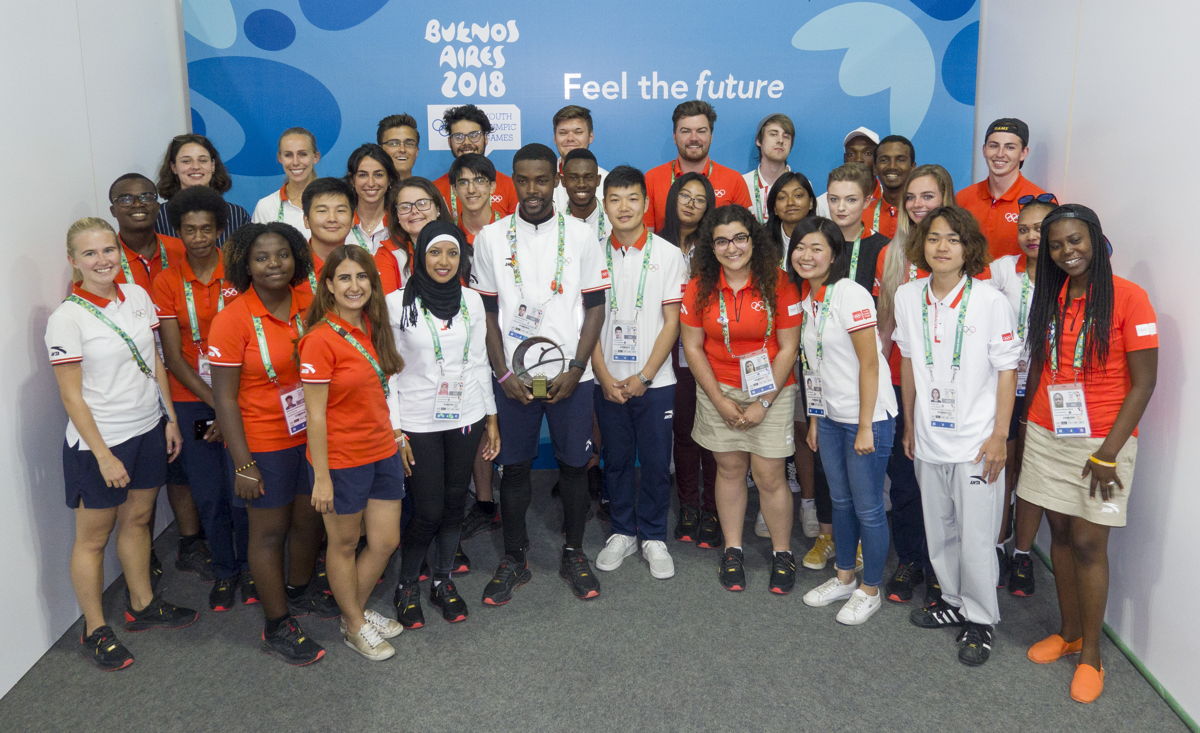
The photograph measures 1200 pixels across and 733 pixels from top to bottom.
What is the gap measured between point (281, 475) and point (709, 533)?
1.98 m

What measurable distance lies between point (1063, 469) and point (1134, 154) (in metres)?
1.22

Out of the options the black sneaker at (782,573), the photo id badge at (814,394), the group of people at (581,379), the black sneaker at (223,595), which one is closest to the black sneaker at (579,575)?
the group of people at (581,379)

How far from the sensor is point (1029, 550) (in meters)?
3.48

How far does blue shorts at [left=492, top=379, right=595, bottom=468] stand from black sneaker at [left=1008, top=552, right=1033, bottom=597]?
1.87 metres

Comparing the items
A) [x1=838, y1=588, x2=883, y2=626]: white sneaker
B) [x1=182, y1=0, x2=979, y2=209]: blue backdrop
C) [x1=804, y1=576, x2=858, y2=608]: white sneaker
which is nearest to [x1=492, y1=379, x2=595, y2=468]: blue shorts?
[x1=804, y1=576, x2=858, y2=608]: white sneaker

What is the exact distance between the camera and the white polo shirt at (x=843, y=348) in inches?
121

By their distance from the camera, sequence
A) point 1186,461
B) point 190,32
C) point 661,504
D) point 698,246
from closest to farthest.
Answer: point 1186,461
point 698,246
point 661,504
point 190,32

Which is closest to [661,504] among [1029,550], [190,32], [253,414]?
[1029,550]

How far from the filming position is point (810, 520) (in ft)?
13.3

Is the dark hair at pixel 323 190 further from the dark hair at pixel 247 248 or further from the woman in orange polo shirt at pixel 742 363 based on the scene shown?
the woman in orange polo shirt at pixel 742 363

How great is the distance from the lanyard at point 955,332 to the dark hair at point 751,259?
1.84 feet

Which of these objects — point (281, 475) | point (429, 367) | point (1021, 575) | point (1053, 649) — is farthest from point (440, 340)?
point (1021, 575)

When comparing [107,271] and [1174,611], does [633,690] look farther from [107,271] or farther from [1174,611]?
[107,271]

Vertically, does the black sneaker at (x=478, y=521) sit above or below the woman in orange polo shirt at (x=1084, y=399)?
below
